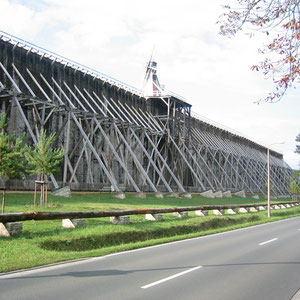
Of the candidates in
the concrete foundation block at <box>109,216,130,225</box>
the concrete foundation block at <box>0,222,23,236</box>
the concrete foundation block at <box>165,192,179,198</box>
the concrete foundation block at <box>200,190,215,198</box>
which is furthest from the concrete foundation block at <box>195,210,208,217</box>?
the concrete foundation block at <box>200,190,215,198</box>

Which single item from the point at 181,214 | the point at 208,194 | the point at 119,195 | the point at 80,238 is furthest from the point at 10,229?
the point at 208,194

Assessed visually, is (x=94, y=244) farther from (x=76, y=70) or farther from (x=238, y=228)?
(x=76, y=70)

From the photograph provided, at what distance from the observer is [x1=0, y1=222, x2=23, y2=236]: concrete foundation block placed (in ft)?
38.3

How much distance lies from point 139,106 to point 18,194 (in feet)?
99.2

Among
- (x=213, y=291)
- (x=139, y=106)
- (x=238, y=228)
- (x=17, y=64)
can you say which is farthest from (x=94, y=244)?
(x=139, y=106)

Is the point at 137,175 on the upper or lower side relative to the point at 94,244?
upper

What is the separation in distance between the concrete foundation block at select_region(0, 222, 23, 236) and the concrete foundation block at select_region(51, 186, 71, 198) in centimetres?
1384

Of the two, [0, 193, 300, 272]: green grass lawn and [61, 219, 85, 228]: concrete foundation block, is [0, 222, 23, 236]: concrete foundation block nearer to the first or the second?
[0, 193, 300, 272]: green grass lawn

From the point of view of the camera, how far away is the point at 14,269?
8.79 meters

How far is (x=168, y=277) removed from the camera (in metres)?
8.29

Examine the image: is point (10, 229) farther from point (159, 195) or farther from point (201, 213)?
point (159, 195)

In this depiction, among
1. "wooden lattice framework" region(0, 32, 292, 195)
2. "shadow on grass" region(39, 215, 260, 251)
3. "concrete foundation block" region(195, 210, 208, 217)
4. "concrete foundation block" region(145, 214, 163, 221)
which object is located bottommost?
"shadow on grass" region(39, 215, 260, 251)

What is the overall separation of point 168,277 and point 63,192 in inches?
744

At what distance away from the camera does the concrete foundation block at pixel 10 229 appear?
38.3ft
